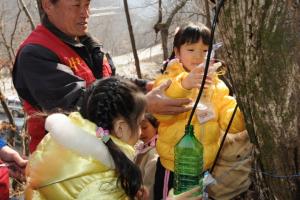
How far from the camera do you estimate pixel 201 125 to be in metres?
2.22

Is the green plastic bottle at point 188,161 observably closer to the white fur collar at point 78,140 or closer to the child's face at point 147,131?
the white fur collar at point 78,140

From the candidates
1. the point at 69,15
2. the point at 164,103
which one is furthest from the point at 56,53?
the point at 164,103

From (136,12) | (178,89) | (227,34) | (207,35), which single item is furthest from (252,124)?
(136,12)

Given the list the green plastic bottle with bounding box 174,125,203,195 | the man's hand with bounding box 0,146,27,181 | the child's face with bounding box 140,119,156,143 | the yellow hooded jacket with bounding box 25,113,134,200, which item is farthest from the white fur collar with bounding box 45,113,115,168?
the child's face with bounding box 140,119,156,143

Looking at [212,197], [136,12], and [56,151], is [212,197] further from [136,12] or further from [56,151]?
[136,12]

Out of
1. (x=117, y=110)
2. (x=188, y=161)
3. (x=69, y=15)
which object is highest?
(x=69, y=15)

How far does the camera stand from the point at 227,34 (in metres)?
1.65

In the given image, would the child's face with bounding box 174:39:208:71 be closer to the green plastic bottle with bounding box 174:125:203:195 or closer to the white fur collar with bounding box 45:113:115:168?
the green plastic bottle with bounding box 174:125:203:195

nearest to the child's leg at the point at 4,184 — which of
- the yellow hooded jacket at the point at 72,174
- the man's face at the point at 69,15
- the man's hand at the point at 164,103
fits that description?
the yellow hooded jacket at the point at 72,174

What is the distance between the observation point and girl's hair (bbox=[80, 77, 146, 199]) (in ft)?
6.01

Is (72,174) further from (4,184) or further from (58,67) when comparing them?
(4,184)

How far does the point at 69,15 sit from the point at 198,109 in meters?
1.02

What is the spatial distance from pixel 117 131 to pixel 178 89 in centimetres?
46

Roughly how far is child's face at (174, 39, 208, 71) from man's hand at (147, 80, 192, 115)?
0.29 meters
